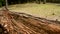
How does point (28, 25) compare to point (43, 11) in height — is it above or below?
above

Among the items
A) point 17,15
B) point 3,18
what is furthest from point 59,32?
point 3,18

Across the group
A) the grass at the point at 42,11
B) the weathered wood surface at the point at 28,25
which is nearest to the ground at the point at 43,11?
the grass at the point at 42,11

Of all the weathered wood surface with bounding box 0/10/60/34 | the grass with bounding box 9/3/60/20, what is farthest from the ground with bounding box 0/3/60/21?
the weathered wood surface with bounding box 0/10/60/34

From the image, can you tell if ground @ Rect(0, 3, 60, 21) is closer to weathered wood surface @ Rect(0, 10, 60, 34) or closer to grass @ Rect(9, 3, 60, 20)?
grass @ Rect(9, 3, 60, 20)

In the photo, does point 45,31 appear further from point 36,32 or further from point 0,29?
point 0,29

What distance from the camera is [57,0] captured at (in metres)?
10.9

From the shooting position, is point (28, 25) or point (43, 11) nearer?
point (28, 25)

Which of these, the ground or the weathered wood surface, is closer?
the weathered wood surface

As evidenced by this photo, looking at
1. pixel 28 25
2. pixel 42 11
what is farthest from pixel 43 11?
pixel 28 25

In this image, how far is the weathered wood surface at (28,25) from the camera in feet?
13.0

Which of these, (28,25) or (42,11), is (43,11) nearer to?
(42,11)

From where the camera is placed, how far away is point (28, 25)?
4.42 m

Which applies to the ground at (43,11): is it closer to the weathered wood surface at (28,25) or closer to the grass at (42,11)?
the grass at (42,11)

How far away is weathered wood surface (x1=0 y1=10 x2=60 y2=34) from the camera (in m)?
3.97
